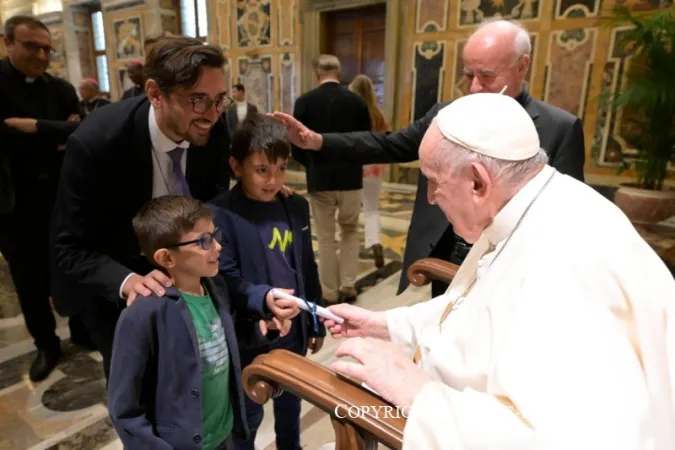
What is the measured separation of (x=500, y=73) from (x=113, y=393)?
1882mm

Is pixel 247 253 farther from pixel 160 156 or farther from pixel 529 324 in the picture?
pixel 529 324

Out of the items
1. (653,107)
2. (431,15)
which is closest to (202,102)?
(653,107)

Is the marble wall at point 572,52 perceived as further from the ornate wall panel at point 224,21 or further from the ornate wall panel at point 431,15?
the ornate wall panel at point 224,21

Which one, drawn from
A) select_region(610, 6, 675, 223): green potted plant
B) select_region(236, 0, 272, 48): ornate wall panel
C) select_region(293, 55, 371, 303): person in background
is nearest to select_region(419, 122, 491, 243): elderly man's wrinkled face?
select_region(293, 55, 371, 303): person in background

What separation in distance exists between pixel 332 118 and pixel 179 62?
2.32m

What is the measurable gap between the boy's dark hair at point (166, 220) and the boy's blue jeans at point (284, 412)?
0.69 metres

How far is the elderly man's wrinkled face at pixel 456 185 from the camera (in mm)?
1102

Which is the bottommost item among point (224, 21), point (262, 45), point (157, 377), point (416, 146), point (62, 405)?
point (62, 405)

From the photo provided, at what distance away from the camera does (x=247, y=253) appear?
5.74 ft

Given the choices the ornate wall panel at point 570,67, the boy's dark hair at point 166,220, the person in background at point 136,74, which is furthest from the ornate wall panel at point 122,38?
the boy's dark hair at point 166,220

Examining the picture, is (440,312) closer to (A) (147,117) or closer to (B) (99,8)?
(A) (147,117)

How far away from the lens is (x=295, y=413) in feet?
6.37

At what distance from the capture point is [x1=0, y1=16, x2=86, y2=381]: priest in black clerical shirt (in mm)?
2438

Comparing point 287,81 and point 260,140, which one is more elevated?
point 287,81
